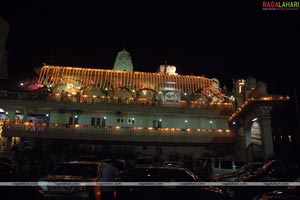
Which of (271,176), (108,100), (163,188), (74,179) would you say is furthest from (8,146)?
(163,188)

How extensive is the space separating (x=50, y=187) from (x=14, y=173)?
338cm

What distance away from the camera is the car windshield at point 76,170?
890 centimetres

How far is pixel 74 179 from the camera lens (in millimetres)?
8086

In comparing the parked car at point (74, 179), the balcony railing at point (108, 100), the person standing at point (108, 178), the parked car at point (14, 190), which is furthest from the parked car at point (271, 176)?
the balcony railing at point (108, 100)

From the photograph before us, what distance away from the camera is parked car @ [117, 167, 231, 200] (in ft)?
20.0

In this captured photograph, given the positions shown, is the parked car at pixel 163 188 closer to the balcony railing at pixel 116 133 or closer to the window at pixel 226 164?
the window at pixel 226 164

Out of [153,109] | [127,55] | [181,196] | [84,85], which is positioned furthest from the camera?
[127,55]

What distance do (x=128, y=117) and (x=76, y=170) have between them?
22651 mm

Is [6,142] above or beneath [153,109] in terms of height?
beneath

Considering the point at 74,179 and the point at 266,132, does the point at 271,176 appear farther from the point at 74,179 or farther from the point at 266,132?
the point at 74,179

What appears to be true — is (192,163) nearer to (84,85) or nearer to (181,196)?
(84,85)

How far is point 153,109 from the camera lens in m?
31.3

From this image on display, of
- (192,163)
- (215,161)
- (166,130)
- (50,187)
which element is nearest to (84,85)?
(166,130)

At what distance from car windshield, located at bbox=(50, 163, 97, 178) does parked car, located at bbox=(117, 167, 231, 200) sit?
8.28 feet
